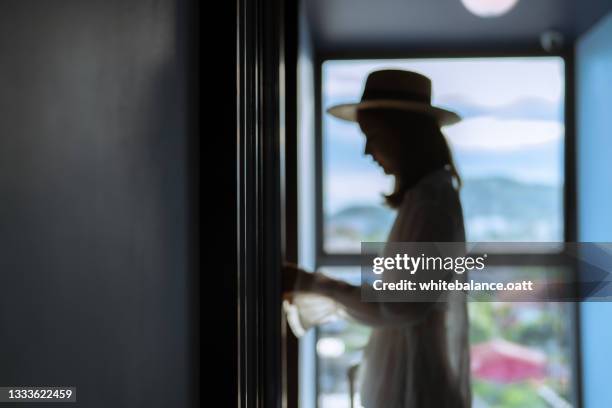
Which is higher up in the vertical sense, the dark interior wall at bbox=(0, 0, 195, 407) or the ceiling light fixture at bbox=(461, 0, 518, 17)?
the ceiling light fixture at bbox=(461, 0, 518, 17)

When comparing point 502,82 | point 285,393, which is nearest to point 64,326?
point 285,393

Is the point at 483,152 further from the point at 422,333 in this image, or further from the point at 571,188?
the point at 422,333

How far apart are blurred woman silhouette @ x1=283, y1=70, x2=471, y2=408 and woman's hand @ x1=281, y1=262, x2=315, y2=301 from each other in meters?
0.09

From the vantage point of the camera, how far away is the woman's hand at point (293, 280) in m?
1.11

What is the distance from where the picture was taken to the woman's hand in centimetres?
111

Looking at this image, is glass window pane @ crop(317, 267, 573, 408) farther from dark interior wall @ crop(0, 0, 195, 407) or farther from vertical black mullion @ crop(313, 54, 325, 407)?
dark interior wall @ crop(0, 0, 195, 407)

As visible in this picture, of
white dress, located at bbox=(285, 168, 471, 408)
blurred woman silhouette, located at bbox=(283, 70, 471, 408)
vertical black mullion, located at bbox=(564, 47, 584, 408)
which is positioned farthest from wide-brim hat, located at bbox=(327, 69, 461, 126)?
vertical black mullion, located at bbox=(564, 47, 584, 408)

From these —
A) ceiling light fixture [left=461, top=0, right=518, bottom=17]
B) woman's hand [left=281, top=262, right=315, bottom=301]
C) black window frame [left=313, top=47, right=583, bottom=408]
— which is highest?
ceiling light fixture [left=461, top=0, right=518, bottom=17]

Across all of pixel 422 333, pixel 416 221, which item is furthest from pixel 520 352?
pixel 416 221

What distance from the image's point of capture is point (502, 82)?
3.46 feet

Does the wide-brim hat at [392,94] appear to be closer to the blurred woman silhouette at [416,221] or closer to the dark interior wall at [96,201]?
the blurred woman silhouette at [416,221]

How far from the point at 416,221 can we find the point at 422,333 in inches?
8.4

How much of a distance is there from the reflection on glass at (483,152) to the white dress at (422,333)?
0.04m

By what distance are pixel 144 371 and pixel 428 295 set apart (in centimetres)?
55
